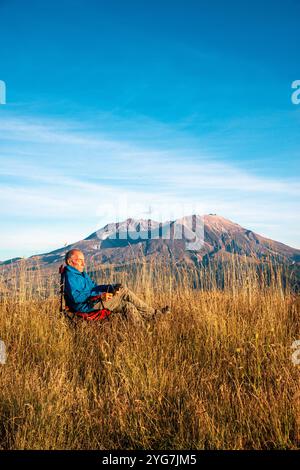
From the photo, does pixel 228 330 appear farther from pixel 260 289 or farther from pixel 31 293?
pixel 31 293

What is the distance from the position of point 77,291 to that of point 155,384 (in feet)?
8.99

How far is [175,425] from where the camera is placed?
301 centimetres

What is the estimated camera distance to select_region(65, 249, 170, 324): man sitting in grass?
5859 mm

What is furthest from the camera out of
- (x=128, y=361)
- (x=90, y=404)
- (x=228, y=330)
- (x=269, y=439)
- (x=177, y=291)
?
(x=177, y=291)

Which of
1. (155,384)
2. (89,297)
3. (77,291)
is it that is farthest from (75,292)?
(155,384)

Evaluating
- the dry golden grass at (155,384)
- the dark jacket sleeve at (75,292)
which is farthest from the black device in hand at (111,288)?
Result: the dry golden grass at (155,384)

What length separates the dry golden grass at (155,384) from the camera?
2.82 metres

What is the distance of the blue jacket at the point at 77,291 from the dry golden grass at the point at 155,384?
0.27 m

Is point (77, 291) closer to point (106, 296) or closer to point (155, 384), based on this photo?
point (106, 296)

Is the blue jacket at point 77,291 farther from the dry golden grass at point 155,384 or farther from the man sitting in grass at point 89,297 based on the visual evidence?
the dry golden grass at point 155,384

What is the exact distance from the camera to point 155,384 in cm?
349

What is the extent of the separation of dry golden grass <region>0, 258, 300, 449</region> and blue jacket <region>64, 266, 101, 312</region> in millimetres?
273
